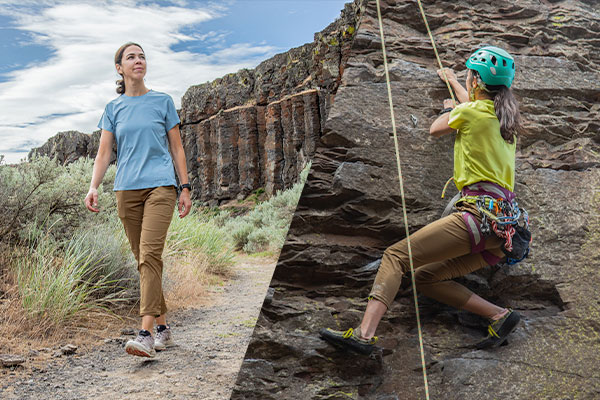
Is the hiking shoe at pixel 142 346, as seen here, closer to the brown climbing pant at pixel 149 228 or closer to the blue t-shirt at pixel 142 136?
the brown climbing pant at pixel 149 228

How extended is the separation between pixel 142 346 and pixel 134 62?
6.67ft

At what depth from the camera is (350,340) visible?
2.79 metres

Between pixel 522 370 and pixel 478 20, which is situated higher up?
pixel 478 20

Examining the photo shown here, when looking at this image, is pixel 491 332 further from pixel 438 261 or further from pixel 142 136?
pixel 142 136

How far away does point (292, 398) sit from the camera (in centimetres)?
274

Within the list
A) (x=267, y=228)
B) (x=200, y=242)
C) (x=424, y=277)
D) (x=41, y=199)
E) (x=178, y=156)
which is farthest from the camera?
A: (x=267, y=228)

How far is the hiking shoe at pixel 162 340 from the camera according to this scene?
4.16m

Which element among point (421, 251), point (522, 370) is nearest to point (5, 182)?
point (421, 251)

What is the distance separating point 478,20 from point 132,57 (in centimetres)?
298

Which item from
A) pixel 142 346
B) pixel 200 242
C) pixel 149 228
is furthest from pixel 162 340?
pixel 200 242

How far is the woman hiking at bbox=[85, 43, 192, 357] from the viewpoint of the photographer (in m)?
3.79

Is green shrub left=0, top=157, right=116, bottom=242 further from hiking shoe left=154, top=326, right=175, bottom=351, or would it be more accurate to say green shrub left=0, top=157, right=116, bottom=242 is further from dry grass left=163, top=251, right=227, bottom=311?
hiking shoe left=154, top=326, right=175, bottom=351

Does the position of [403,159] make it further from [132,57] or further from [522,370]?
[132,57]

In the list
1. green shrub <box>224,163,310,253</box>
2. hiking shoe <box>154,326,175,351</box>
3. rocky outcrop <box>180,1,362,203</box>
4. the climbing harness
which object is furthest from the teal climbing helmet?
rocky outcrop <box>180,1,362,203</box>
